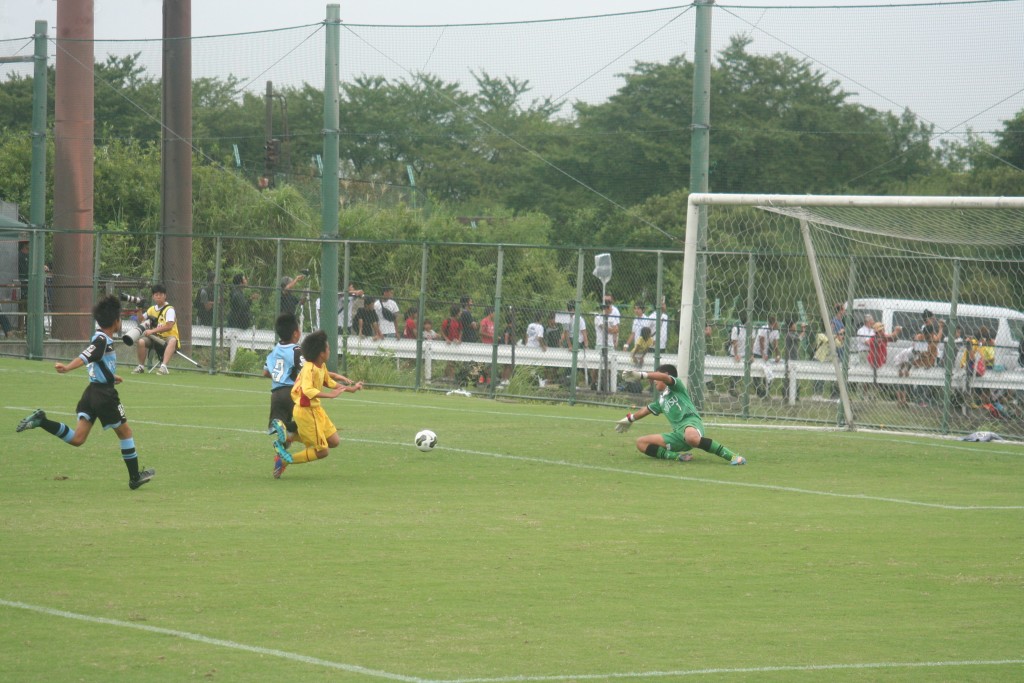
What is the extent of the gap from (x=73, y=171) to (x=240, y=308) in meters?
5.57

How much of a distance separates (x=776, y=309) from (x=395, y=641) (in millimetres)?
14799

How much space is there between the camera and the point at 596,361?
68.1 feet

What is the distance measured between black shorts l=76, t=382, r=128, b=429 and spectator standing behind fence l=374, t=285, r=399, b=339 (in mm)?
12102

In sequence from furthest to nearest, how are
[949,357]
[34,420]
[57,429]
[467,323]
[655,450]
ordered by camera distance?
[467,323] → [949,357] → [655,450] → [57,429] → [34,420]

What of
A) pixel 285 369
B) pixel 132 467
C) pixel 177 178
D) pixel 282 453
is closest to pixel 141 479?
pixel 132 467

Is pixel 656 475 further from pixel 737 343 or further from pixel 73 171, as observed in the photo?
pixel 73 171

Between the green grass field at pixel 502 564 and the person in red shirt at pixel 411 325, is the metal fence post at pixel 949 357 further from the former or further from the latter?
the person in red shirt at pixel 411 325

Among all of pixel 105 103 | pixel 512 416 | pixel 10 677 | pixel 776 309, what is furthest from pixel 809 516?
pixel 105 103

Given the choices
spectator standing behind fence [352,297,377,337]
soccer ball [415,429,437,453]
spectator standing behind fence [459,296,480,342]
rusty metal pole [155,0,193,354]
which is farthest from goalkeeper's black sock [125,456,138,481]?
rusty metal pole [155,0,193,354]

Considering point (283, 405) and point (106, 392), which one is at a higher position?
point (106, 392)

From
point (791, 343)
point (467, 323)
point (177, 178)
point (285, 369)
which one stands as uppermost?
point (177, 178)

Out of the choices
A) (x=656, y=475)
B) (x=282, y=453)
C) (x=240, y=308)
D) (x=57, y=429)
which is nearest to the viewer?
(x=57, y=429)

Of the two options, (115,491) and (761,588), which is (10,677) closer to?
(761,588)

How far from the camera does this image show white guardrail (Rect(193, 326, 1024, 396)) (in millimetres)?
18219
